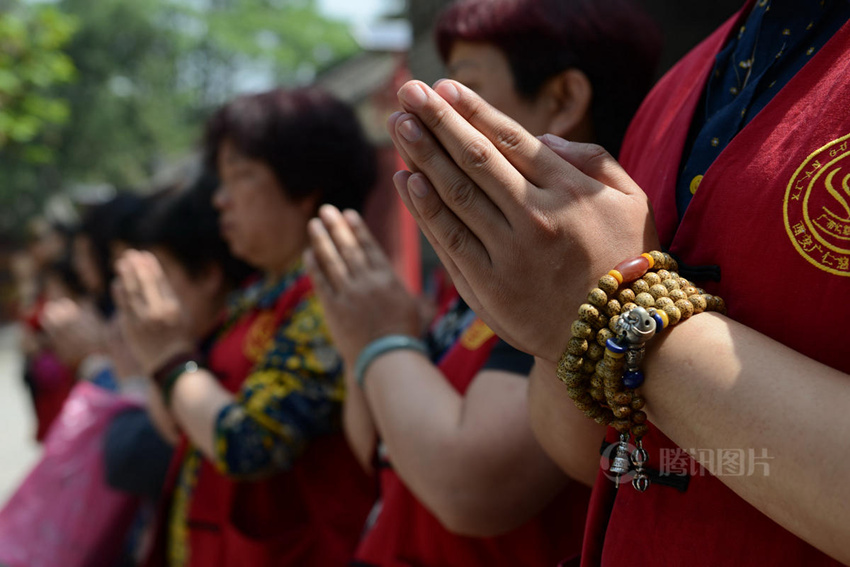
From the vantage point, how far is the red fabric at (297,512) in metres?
2.13

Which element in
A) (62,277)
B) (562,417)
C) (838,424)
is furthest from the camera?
(62,277)

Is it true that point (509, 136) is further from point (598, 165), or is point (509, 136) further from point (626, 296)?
point (626, 296)

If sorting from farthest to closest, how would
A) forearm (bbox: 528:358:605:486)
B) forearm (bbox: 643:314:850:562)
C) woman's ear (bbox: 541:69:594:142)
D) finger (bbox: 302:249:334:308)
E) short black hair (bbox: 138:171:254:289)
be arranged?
short black hair (bbox: 138:171:254:289) → finger (bbox: 302:249:334:308) → woman's ear (bbox: 541:69:594:142) → forearm (bbox: 528:358:605:486) → forearm (bbox: 643:314:850:562)

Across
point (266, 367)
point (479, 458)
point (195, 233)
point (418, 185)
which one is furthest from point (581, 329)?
point (195, 233)

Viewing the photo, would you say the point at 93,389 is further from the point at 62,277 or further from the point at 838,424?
the point at 838,424

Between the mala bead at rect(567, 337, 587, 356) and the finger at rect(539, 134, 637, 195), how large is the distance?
0.18 m

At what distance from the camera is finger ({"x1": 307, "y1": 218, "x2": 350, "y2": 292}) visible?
5.76 ft

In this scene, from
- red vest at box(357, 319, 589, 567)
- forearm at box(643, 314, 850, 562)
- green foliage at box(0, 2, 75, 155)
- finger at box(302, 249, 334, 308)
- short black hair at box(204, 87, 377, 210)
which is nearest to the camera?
forearm at box(643, 314, 850, 562)

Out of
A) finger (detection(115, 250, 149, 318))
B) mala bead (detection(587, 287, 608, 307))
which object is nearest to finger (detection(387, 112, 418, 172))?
mala bead (detection(587, 287, 608, 307))

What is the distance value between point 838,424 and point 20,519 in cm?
297

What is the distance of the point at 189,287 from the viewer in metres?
2.87

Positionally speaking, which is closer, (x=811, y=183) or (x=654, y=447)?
(x=811, y=183)

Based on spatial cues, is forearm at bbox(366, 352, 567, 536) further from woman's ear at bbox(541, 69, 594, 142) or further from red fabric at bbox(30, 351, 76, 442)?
red fabric at bbox(30, 351, 76, 442)

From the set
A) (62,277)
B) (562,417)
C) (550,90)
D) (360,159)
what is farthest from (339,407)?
(62,277)
